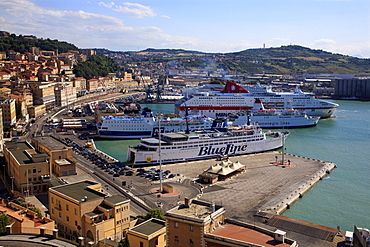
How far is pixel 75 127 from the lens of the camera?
27609 mm

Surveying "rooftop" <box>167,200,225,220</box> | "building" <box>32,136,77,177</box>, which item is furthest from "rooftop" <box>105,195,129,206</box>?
"building" <box>32,136,77,177</box>

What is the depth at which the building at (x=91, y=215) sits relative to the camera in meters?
9.70

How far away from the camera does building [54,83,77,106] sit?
38188mm

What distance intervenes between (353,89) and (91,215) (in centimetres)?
5418

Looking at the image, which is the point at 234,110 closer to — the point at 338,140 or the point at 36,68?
the point at 338,140

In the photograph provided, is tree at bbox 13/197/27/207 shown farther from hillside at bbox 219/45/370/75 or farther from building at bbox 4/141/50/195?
hillside at bbox 219/45/370/75

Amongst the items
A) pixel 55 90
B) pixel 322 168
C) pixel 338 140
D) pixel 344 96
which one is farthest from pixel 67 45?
pixel 322 168

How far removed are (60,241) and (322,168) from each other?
41.3ft

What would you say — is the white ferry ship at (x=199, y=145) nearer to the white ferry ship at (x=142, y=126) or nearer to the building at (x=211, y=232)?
the white ferry ship at (x=142, y=126)

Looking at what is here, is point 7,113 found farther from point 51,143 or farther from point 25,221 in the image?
point 25,221

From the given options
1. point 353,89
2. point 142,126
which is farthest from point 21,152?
point 353,89

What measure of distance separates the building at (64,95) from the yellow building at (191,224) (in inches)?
1249

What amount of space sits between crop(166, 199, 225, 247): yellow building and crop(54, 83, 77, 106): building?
31.7 metres

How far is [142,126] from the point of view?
83.8 ft
